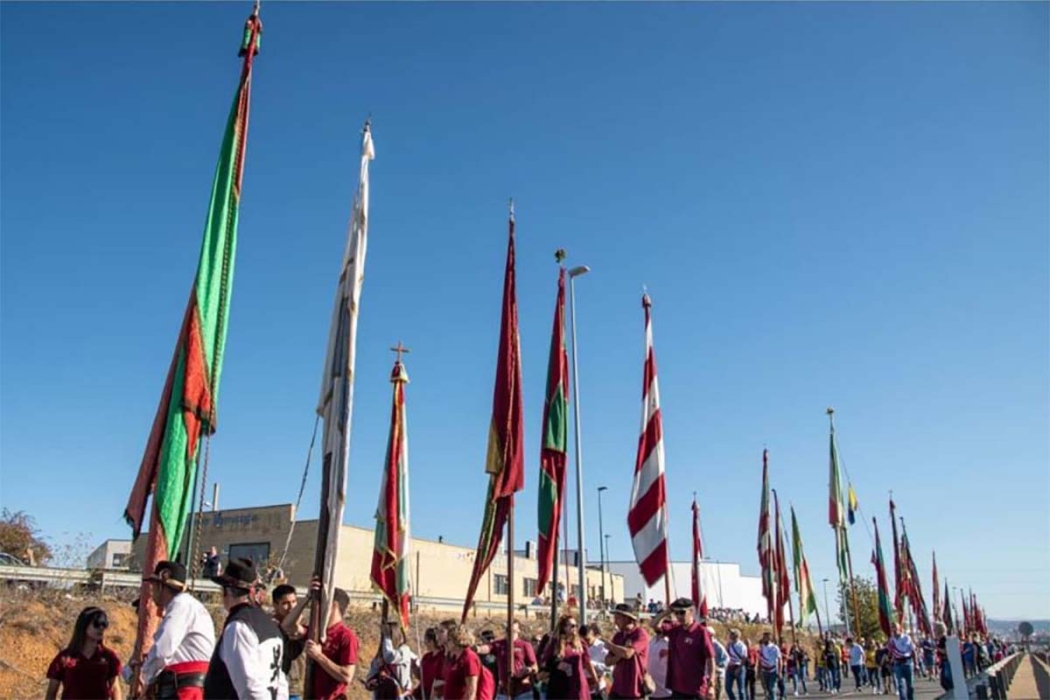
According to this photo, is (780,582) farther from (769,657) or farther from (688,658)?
(688,658)

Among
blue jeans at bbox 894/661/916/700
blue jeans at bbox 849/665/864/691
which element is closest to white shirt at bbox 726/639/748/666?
blue jeans at bbox 894/661/916/700

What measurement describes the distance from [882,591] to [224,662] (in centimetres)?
2624

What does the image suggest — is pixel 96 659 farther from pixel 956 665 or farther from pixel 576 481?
pixel 576 481

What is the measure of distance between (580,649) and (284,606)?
11.7 ft

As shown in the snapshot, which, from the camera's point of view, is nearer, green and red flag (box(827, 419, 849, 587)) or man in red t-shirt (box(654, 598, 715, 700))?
man in red t-shirt (box(654, 598, 715, 700))

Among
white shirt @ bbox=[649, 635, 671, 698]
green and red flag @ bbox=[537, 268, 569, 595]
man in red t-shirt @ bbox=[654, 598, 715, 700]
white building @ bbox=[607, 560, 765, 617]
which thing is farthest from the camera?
white building @ bbox=[607, 560, 765, 617]

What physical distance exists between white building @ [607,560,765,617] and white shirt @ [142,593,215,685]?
88.1 meters

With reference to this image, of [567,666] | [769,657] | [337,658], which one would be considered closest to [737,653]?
[769,657]

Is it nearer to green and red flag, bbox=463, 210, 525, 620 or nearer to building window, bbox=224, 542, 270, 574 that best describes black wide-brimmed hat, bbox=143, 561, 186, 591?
green and red flag, bbox=463, 210, 525, 620

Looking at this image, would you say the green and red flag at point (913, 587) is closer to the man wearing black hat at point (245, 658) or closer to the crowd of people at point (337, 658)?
the crowd of people at point (337, 658)

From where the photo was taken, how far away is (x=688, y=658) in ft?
32.0

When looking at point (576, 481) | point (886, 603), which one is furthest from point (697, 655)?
point (886, 603)

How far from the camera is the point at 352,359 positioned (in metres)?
7.25

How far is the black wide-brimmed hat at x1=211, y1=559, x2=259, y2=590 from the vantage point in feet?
18.4
